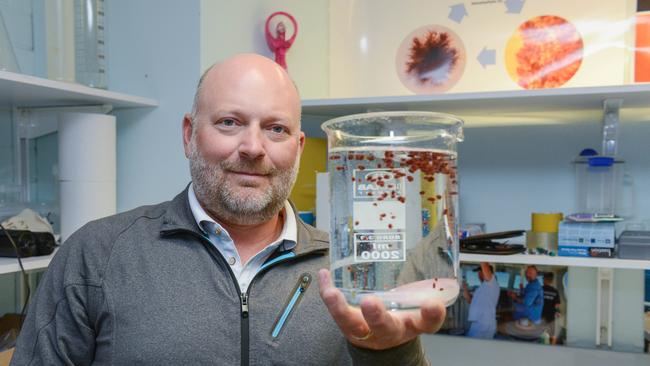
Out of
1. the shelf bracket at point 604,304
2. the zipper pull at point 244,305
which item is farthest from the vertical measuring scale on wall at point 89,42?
the shelf bracket at point 604,304

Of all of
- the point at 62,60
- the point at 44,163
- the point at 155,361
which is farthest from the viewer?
the point at 44,163

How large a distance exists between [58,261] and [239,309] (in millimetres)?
385

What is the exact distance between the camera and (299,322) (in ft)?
3.29

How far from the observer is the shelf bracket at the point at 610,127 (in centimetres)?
152

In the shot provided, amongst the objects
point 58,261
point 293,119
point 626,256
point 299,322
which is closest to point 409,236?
point 299,322

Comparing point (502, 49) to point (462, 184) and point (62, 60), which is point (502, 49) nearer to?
point (462, 184)

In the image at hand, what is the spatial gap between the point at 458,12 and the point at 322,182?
0.77m

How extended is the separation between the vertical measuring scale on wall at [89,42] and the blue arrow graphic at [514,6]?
1.31 m

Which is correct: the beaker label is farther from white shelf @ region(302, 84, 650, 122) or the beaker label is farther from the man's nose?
white shelf @ region(302, 84, 650, 122)

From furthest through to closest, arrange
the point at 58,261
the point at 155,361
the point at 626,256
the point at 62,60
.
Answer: the point at 62,60
the point at 626,256
the point at 58,261
the point at 155,361

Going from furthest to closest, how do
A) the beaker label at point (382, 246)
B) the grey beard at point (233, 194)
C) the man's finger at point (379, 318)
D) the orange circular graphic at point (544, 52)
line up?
the orange circular graphic at point (544, 52), the grey beard at point (233, 194), the beaker label at point (382, 246), the man's finger at point (379, 318)

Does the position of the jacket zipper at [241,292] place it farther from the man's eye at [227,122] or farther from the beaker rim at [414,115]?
the beaker rim at [414,115]

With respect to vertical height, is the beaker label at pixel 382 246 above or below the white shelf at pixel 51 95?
below

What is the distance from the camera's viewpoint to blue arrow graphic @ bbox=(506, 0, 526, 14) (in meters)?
1.76
